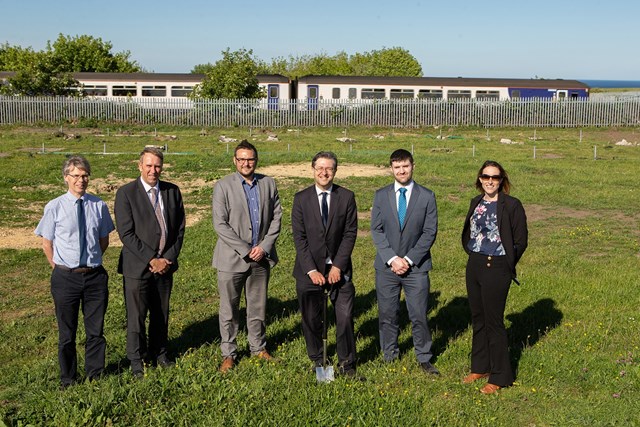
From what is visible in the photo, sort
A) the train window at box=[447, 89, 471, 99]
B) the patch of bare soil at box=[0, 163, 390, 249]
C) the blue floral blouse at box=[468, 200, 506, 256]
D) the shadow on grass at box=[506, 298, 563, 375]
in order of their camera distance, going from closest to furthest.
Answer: the blue floral blouse at box=[468, 200, 506, 256]
the shadow on grass at box=[506, 298, 563, 375]
the patch of bare soil at box=[0, 163, 390, 249]
the train window at box=[447, 89, 471, 99]

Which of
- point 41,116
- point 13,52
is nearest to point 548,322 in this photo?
point 41,116

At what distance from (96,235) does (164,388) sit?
132cm

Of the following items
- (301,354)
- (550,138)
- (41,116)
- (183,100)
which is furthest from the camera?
(183,100)

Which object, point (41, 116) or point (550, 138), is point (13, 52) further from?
point (550, 138)

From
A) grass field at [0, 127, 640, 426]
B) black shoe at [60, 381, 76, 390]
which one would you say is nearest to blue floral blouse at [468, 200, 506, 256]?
grass field at [0, 127, 640, 426]

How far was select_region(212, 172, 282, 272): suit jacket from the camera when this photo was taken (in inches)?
260

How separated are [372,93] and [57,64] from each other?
1916 cm

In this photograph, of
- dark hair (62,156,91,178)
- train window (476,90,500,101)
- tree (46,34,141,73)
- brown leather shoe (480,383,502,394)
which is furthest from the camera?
tree (46,34,141,73)

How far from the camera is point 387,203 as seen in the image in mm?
6656

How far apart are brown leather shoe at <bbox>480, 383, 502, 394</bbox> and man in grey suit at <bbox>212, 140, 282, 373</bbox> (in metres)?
1.84

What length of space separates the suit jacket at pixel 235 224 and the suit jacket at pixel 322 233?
326 mm

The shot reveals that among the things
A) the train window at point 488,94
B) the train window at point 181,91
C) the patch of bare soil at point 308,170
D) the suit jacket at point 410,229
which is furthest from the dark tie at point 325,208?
the train window at point 488,94

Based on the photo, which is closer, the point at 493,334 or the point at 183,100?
the point at 493,334

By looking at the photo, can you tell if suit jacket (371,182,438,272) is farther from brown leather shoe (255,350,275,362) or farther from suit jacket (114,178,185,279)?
suit jacket (114,178,185,279)
